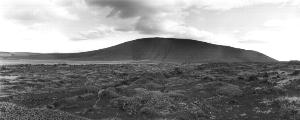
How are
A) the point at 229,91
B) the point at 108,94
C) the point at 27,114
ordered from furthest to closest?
1. the point at 229,91
2. the point at 108,94
3. the point at 27,114

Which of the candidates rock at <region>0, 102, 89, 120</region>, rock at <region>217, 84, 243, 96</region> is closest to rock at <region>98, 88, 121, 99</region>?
rock at <region>217, 84, 243, 96</region>

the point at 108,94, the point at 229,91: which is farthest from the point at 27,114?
the point at 229,91

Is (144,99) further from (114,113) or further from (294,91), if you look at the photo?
(294,91)

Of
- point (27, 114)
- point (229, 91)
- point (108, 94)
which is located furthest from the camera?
point (229, 91)

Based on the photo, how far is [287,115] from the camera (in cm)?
2636

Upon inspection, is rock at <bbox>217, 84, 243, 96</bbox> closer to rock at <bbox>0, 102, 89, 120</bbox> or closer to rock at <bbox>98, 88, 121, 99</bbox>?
rock at <bbox>98, 88, 121, 99</bbox>

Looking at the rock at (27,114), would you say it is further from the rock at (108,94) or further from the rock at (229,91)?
the rock at (229,91)

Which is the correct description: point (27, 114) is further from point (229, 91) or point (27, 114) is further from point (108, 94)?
point (229, 91)

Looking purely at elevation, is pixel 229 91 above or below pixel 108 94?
below

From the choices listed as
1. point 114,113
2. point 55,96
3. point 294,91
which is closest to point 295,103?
point 294,91

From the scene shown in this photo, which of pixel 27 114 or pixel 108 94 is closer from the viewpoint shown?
pixel 27 114

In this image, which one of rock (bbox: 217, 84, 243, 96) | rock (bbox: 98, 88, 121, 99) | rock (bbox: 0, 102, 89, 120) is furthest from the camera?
rock (bbox: 217, 84, 243, 96)

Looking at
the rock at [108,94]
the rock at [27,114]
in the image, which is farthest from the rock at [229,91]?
the rock at [27,114]

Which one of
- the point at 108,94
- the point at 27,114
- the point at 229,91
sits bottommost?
the point at 229,91
